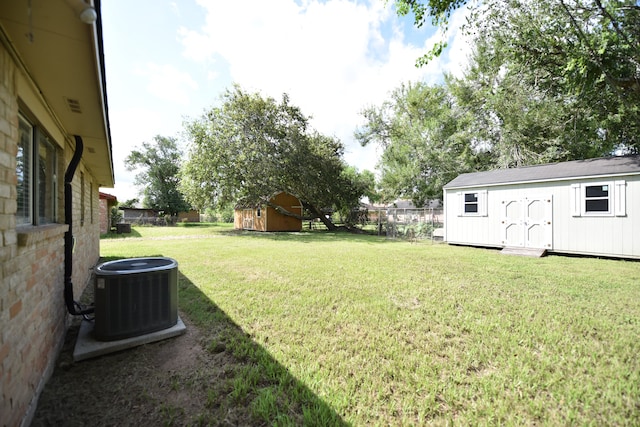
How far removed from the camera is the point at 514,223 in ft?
33.5

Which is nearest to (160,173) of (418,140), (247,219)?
(247,219)

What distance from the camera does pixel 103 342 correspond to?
2.71 metres

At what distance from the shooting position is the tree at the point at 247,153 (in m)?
18.6

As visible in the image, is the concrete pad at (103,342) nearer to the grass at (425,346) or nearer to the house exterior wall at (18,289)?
the house exterior wall at (18,289)

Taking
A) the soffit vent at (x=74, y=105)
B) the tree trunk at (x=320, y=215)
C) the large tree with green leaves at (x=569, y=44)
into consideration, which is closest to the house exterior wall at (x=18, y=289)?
the soffit vent at (x=74, y=105)

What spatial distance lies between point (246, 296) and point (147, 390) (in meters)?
2.43

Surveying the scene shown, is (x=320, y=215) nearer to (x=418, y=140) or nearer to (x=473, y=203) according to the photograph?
(x=418, y=140)

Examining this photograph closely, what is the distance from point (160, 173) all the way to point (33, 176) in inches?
1448

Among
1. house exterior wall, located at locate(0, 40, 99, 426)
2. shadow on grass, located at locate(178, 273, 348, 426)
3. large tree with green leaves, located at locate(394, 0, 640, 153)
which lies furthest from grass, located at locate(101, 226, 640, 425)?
large tree with green leaves, located at locate(394, 0, 640, 153)

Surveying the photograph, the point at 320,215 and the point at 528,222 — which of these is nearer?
the point at 528,222

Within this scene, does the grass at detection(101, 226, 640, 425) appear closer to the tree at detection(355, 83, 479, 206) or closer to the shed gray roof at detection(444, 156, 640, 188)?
the shed gray roof at detection(444, 156, 640, 188)

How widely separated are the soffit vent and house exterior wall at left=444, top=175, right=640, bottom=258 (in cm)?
1264

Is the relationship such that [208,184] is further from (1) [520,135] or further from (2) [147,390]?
(1) [520,135]

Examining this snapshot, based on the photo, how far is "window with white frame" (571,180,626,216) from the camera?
26.6 ft
